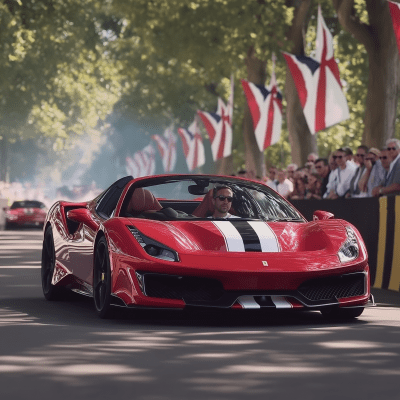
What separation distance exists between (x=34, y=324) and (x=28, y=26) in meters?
25.5

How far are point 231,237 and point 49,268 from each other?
10.5ft

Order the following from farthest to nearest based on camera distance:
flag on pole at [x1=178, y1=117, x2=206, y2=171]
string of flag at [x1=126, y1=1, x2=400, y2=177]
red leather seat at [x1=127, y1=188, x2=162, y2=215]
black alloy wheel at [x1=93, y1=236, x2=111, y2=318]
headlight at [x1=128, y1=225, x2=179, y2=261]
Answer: flag on pole at [x1=178, y1=117, x2=206, y2=171]
string of flag at [x1=126, y1=1, x2=400, y2=177]
red leather seat at [x1=127, y1=188, x2=162, y2=215]
black alloy wheel at [x1=93, y1=236, x2=111, y2=318]
headlight at [x1=128, y1=225, x2=179, y2=261]

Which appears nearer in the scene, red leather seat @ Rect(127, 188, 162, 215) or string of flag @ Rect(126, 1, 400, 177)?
red leather seat @ Rect(127, 188, 162, 215)

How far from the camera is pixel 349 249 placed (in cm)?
960

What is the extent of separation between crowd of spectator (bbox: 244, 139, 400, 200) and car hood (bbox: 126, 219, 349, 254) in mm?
5608

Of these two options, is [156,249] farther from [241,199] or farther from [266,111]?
[266,111]

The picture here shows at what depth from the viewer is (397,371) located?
22.7 feet

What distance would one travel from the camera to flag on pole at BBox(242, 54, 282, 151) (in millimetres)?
30516

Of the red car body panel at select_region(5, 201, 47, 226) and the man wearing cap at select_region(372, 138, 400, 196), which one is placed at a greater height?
the man wearing cap at select_region(372, 138, 400, 196)

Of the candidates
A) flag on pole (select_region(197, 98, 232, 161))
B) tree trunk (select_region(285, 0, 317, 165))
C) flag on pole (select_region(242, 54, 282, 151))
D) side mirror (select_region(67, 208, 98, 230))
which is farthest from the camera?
flag on pole (select_region(197, 98, 232, 161))

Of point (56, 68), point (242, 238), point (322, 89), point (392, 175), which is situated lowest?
point (242, 238)

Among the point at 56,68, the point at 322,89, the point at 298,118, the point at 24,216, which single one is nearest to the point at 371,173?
the point at 322,89

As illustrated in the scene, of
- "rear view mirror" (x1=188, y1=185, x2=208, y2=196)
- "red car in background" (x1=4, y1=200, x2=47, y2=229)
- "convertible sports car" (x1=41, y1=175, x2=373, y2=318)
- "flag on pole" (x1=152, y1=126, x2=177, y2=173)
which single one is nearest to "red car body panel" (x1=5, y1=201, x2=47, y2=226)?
"red car in background" (x1=4, y1=200, x2=47, y2=229)

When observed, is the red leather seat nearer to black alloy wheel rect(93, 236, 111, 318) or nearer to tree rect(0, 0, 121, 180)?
black alloy wheel rect(93, 236, 111, 318)
